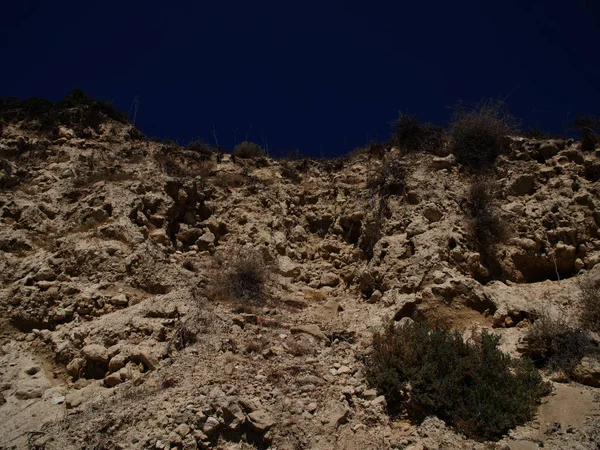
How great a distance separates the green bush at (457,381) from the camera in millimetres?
4230

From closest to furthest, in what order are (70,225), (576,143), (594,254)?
1. (594,254)
2. (70,225)
3. (576,143)

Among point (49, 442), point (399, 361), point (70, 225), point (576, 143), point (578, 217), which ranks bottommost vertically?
point (49, 442)

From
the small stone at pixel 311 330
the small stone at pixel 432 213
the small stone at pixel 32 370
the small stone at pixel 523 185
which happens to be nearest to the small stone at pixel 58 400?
the small stone at pixel 32 370

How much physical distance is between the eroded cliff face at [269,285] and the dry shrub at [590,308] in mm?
176

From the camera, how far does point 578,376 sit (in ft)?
15.5

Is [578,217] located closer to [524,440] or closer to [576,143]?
[576,143]

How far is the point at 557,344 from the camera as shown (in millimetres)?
5094

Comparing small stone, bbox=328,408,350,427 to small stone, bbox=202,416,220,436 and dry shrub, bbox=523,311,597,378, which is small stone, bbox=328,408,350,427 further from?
dry shrub, bbox=523,311,597,378

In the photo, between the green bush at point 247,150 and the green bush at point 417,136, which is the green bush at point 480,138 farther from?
the green bush at point 247,150

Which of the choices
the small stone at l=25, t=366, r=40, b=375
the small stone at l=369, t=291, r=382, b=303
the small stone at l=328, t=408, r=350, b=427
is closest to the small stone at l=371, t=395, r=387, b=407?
the small stone at l=328, t=408, r=350, b=427

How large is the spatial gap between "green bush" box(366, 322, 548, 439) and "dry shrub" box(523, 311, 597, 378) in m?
0.39

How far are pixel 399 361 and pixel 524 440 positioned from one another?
144cm

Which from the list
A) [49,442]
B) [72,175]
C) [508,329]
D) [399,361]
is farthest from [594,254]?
[72,175]

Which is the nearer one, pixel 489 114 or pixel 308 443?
pixel 308 443
